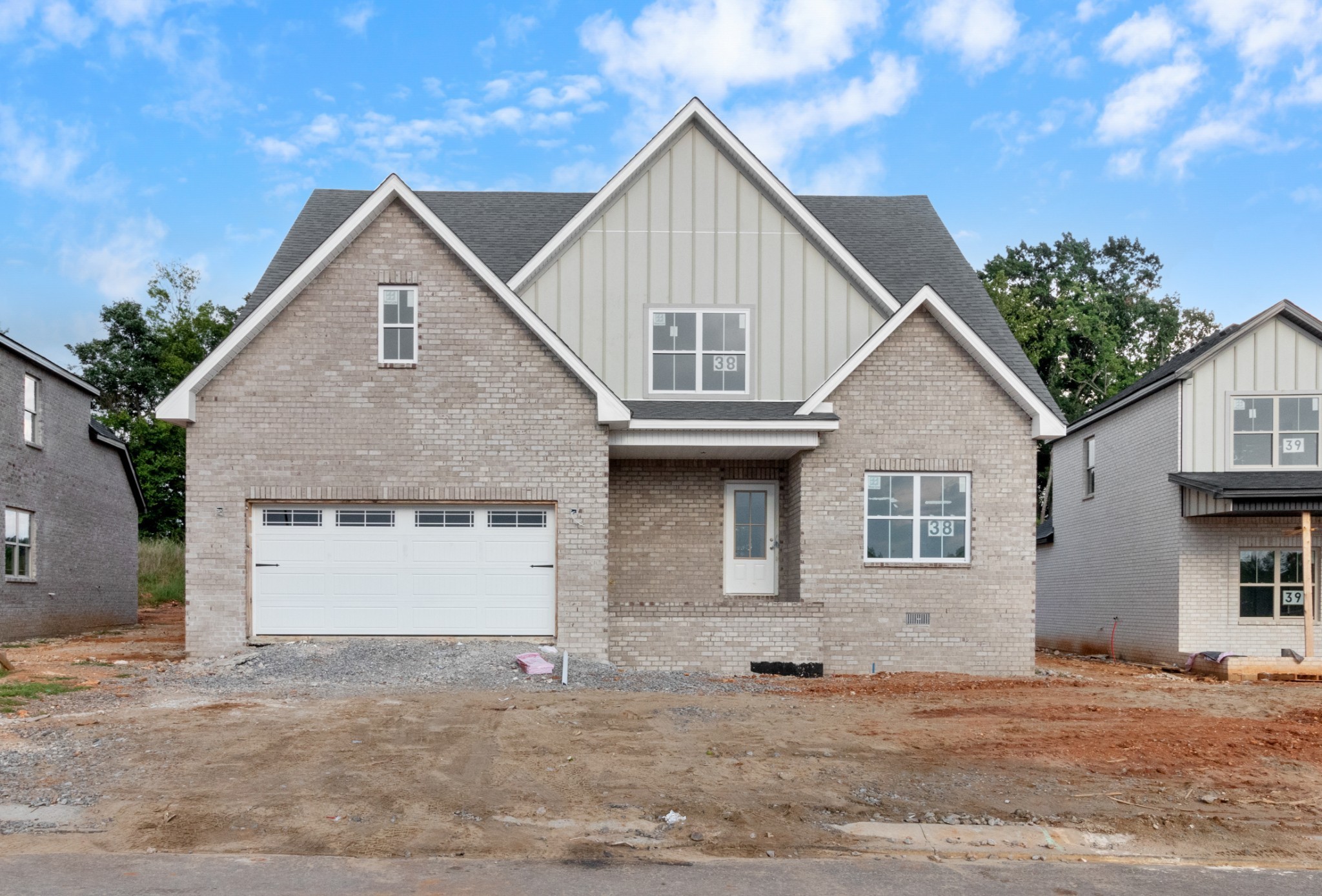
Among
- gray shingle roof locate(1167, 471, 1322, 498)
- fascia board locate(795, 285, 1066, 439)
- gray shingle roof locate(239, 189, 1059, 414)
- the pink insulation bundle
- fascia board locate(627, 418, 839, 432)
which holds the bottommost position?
the pink insulation bundle

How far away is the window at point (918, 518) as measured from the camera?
17.6 meters

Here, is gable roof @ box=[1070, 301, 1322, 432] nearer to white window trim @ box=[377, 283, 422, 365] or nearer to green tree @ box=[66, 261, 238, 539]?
white window trim @ box=[377, 283, 422, 365]

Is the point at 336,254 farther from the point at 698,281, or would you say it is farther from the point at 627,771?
the point at 627,771

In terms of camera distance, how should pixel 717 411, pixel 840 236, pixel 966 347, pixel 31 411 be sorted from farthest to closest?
pixel 31 411, pixel 840 236, pixel 717 411, pixel 966 347

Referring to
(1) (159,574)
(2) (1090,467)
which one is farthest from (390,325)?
(1) (159,574)

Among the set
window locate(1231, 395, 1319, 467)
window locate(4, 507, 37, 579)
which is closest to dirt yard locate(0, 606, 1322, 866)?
window locate(1231, 395, 1319, 467)

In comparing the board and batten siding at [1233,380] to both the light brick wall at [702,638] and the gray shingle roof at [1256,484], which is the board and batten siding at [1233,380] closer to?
the gray shingle roof at [1256,484]

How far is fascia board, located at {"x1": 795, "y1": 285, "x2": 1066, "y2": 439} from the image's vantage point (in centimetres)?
1734

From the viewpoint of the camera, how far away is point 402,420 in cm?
1659

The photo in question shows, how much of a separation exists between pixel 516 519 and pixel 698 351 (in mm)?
4427

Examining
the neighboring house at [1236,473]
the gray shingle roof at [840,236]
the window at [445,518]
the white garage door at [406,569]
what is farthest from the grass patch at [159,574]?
the neighboring house at [1236,473]

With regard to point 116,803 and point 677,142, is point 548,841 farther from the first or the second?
point 677,142

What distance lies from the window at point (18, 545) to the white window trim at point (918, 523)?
17167mm

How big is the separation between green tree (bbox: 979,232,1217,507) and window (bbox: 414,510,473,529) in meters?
28.6
